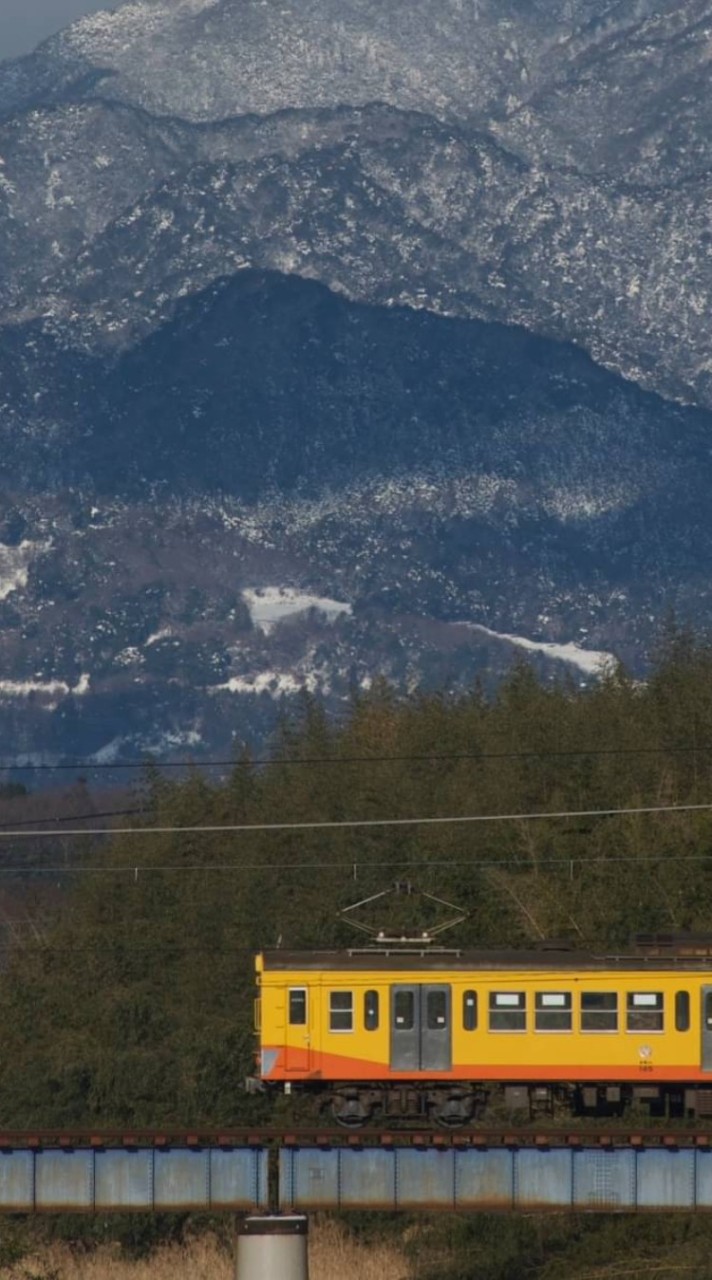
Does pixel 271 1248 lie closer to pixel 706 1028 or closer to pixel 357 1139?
pixel 357 1139

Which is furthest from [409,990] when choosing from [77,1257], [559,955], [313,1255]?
[77,1257]

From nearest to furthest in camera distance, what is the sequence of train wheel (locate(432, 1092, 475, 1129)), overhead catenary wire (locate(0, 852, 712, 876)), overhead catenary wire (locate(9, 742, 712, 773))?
train wheel (locate(432, 1092, 475, 1129))
overhead catenary wire (locate(0, 852, 712, 876))
overhead catenary wire (locate(9, 742, 712, 773))

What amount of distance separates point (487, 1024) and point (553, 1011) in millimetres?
1524

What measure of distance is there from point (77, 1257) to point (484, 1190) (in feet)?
98.2

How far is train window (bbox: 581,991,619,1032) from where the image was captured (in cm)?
6606

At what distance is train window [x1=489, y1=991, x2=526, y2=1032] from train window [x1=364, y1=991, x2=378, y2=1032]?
2605 millimetres

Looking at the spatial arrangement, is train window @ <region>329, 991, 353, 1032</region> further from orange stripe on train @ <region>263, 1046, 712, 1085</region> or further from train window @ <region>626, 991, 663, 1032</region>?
train window @ <region>626, 991, 663, 1032</region>

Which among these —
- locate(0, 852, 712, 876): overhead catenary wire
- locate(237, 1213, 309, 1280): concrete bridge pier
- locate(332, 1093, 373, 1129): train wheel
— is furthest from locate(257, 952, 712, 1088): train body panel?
locate(0, 852, 712, 876): overhead catenary wire

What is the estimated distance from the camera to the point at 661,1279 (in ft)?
248

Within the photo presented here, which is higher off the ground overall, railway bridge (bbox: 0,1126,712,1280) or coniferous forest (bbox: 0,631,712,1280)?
railway bridge (bbox: 0,1126,712,1280)

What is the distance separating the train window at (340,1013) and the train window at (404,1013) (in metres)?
1.05

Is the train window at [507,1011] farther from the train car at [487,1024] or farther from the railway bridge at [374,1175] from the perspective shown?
the railway bridge at [374,1175]

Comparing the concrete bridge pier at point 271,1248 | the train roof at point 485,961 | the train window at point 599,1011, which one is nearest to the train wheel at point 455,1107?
the train roof at point 485,961

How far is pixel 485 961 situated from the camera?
2616 inches
